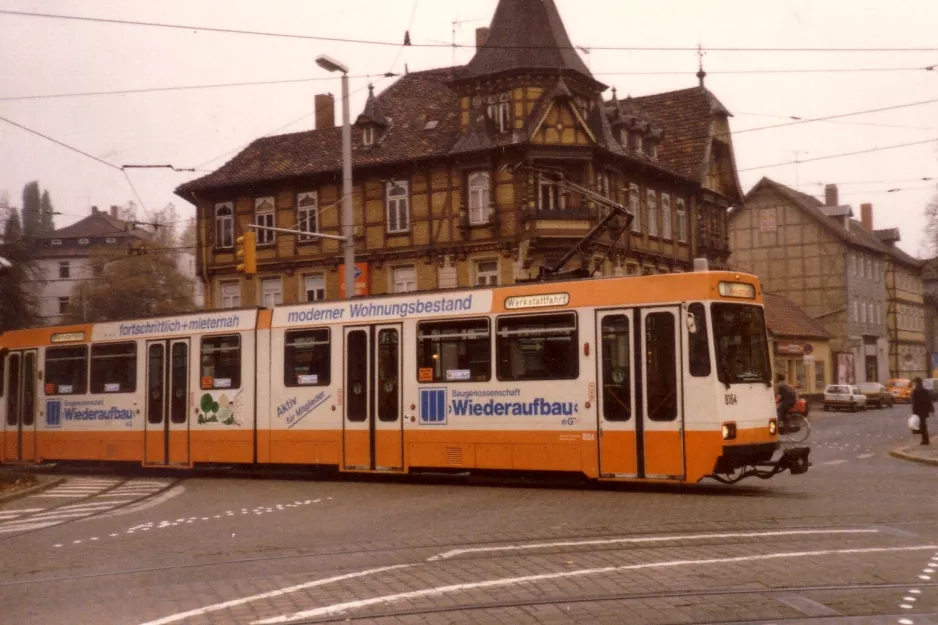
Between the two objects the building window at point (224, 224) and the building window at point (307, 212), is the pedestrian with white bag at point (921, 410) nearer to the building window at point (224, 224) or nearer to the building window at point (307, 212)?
the building window at point (307, 212)

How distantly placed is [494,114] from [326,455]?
22.7 metres

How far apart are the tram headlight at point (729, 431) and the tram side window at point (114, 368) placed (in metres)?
11.5

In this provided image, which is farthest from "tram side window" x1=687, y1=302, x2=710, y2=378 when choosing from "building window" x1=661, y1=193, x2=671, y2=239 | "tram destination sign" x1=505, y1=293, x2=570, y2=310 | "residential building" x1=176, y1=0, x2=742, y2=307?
"building window" x1=661, y1=193, x2=671, y2=239

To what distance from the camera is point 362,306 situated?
59.8 ft

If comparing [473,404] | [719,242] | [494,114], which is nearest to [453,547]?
[473,404]

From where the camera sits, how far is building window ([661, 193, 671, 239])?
4517 centimetres

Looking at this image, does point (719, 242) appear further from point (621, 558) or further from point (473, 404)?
point (621, 558)

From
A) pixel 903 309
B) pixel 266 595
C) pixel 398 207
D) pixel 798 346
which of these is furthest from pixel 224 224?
pixel 903 309

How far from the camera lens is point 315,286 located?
142ft

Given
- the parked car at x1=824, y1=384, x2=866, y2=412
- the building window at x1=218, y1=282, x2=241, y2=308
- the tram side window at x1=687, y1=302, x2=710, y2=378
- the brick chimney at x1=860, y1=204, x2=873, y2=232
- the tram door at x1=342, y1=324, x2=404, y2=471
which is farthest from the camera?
the brick chimney at x1=860, y1=204, x2=873, y2=232

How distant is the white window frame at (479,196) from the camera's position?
39.0 meters

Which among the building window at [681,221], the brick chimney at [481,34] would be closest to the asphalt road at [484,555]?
the brick chimney at [481,34]

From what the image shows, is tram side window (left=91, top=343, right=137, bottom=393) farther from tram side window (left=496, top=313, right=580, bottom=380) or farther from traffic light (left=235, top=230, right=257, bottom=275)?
tram side window (left=496, top=313, right=580, bottom=380)

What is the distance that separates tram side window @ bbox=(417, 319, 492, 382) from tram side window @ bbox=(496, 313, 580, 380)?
268 millimetres
